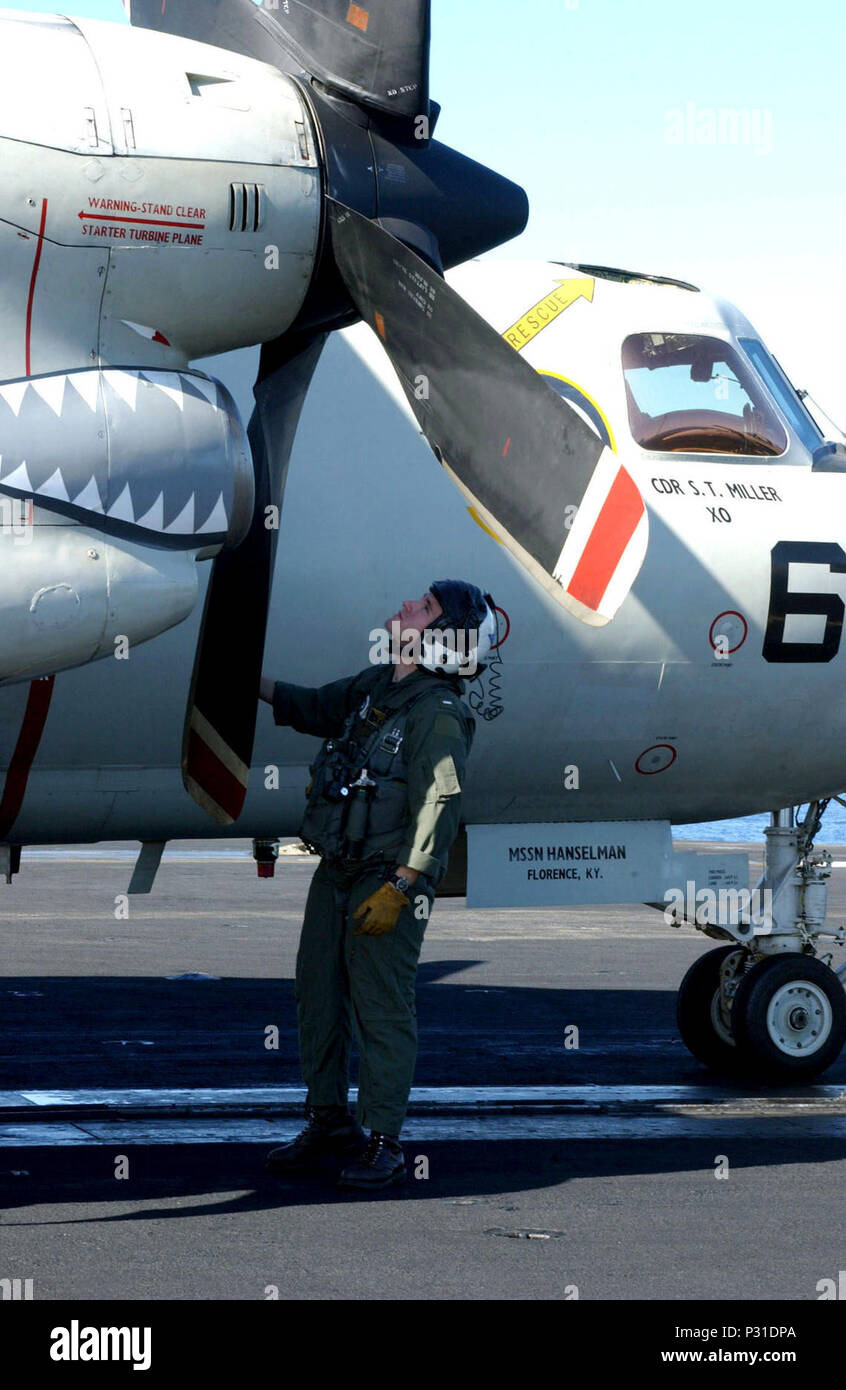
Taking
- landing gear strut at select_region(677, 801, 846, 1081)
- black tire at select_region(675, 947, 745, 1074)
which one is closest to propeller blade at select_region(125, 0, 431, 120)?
landing gear strut at select_region(677, 801, 846, 1081)

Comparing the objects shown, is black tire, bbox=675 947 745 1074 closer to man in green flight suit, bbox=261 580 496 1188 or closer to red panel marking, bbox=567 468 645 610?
man in green flight suit, bbox=261 580 496 1188

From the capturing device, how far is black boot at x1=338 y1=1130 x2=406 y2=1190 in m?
7.12

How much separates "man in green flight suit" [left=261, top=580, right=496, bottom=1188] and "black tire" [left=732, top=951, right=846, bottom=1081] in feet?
9.32

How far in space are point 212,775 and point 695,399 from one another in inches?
137

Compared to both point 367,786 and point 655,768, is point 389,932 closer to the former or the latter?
point 367,786

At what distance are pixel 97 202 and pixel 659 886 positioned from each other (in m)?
4.90

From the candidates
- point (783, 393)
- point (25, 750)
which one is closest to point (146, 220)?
point (25, 750)

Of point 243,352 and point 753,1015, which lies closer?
point 243,352

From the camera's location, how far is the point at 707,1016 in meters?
10.1

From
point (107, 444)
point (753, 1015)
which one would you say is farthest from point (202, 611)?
point (753, 1015)

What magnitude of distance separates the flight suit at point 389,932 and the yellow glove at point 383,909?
8cm
